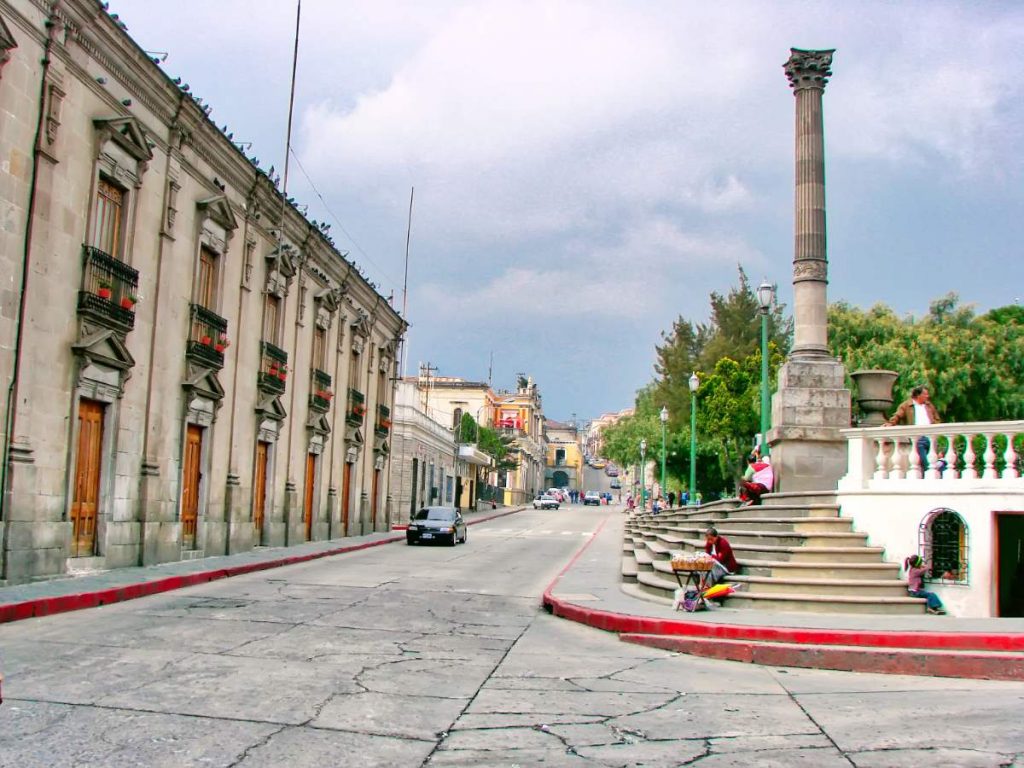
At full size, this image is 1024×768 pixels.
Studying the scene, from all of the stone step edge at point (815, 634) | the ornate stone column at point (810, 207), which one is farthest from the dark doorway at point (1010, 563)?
the ornate stone column at point (810, 207)

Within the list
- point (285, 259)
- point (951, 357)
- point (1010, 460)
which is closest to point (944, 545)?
point (1010, 460)

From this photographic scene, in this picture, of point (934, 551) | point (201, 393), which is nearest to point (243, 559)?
point (201, 393)

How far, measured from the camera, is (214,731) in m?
6.45

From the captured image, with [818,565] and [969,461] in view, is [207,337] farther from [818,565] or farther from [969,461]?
[969,461]

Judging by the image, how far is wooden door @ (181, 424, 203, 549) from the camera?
2080cm

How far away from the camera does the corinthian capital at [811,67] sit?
19.7 m

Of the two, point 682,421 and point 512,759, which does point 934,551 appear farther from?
point 682,421

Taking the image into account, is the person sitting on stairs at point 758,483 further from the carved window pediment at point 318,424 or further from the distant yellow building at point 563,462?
the distant yellow building at point 563,462

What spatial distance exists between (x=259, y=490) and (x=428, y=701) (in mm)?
18967

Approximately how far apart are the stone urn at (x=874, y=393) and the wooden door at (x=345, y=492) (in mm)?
19867

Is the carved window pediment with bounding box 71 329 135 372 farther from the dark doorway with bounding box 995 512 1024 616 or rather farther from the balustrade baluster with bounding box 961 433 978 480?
the dark doorway with bounding box 995 512 1024 616

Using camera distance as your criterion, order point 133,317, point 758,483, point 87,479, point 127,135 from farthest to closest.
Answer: point 758,483
point 133,317
point 127,135
point 87,479

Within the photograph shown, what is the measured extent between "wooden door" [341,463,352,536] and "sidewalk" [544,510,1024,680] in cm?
2092

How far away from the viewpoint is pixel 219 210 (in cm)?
2155
